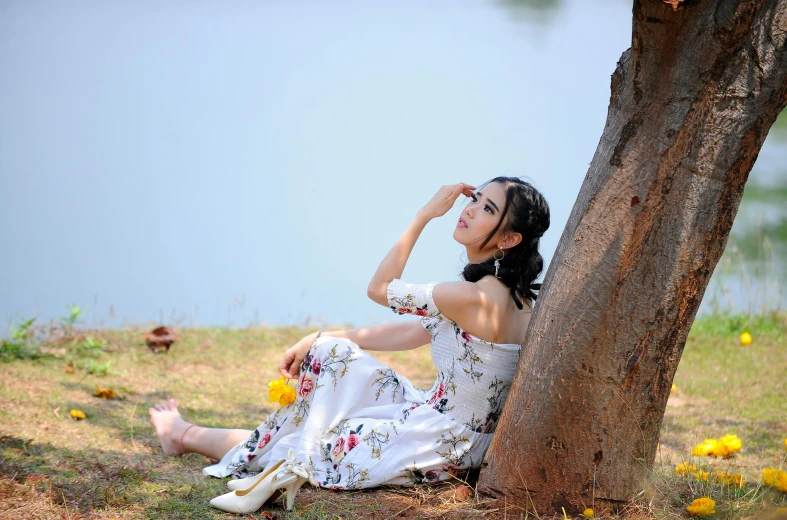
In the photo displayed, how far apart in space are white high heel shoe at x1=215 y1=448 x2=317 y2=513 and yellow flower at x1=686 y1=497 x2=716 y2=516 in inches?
54.0

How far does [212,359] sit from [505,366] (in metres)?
3.36

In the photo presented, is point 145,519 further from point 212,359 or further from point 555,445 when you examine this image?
point 212,359

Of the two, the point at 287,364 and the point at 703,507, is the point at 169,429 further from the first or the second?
the point at 703,507

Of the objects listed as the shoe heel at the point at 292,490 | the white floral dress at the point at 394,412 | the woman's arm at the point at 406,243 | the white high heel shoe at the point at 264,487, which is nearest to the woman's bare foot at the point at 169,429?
the white floral dress at the point at 394,412

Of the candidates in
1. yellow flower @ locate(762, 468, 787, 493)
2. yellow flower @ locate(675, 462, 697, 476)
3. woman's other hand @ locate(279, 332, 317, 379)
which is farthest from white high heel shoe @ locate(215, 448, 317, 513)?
yellow flower @ locate(762, 468, 787, 493)

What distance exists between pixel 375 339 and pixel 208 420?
1.55 m

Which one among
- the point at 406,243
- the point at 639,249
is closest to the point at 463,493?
the point at 406,243

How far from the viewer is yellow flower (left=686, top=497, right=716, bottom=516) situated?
2.65 m

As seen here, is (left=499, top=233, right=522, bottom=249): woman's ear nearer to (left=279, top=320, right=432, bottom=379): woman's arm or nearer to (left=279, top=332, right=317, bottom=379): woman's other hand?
(left=279, top=320, right=432, bottom=379): woman's arm

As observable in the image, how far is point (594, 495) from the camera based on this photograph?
2555 mm

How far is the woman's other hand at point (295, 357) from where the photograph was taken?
126 inches

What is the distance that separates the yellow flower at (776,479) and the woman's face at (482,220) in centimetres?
132

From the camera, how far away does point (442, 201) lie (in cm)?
309

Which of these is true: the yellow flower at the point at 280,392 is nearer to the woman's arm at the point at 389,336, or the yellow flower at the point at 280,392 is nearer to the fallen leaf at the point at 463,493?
the woman's arm at the point at 389,336
